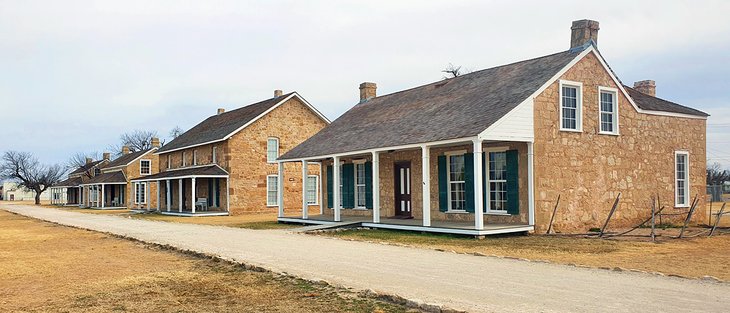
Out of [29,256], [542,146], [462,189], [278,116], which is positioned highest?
[278,116]

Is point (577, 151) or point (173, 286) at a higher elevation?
point (577, 151)

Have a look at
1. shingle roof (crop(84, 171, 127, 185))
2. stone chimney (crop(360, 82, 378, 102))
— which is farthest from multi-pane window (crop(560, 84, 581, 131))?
shingle roof (crop(84, 171, 127, 185))

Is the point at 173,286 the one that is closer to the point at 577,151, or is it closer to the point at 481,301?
the point at 481,301

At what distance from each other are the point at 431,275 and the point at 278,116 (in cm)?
2826

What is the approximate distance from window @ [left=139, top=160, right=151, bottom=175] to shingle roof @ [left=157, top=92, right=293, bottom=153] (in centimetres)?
1064

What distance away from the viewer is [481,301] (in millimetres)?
7805

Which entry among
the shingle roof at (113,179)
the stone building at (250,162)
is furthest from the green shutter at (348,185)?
the shingle roof at (113,179)

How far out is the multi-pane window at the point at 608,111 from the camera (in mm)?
19406

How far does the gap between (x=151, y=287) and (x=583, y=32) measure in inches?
555

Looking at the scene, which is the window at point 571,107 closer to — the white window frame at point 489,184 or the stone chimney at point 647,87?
the white window frame at point 489,184

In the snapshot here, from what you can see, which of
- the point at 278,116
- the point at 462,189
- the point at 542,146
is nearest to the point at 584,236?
the point at 542,146

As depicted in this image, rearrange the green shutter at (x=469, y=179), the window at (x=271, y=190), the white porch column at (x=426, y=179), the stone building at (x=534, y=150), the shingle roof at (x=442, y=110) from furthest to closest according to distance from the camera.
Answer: the window at (x=271, y=190) < the green shutter at (x=469, y=179) < the white porch column at (x=426, y=179) < the shingle roof at (x=442, y=110) < the stone building at (x=534, y=150)

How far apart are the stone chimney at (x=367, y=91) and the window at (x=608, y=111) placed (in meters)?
12.0

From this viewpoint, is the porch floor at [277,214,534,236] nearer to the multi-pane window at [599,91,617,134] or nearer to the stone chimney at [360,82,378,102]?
the multi-pane window at [599,91,617,134]
